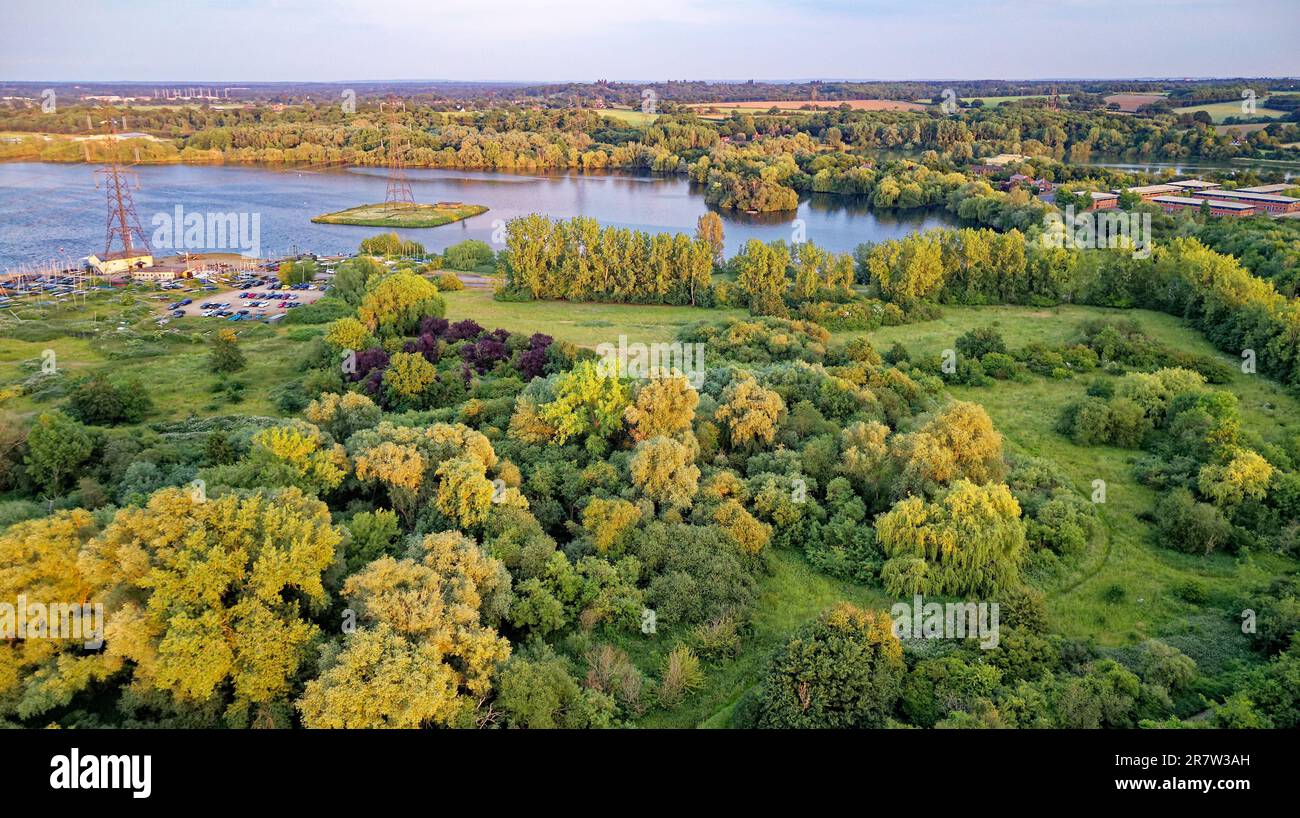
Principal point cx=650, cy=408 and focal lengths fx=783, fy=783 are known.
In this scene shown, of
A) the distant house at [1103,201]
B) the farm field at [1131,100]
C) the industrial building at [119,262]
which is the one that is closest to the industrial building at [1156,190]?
the distant house at [1103,201]

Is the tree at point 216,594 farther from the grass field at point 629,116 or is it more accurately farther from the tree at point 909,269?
the grass field at point 629,116

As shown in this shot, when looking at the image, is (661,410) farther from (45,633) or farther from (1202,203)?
(1202,203)

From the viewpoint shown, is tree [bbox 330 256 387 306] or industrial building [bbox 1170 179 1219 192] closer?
tree [bbox 330 256 387 306]

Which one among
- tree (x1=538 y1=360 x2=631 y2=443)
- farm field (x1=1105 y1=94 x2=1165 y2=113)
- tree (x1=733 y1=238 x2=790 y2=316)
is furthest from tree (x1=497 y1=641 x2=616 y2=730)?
farm field (x1=1105 y1=94 x2=1165 y2=113)

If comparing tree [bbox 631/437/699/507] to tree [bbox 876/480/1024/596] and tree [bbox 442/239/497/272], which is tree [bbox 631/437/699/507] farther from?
tree [bbox 442/239/497/272]

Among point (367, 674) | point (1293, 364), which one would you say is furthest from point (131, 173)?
point (1293, 364)
